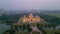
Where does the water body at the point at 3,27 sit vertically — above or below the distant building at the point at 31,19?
below

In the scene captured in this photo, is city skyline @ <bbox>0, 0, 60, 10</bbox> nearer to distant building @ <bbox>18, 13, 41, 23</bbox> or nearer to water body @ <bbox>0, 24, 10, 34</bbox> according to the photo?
distant building @ <bbox>18, 13, 41, 23</bbox>

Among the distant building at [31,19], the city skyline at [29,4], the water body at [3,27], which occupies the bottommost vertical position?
the water body at [3,27]

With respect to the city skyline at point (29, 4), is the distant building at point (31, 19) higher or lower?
lower

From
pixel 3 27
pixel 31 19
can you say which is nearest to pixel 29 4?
pixel 31 19

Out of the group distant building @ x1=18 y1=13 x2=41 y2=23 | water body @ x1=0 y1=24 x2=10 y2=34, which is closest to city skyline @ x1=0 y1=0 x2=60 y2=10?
distant building @ x1=18 y1=13 x2=41 y2=23

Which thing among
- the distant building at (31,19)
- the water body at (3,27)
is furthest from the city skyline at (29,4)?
the water body at (3,27)

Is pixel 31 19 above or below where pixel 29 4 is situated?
below

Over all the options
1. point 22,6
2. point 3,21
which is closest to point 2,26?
point 3,21

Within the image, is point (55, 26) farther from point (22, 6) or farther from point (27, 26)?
point (22, 6)

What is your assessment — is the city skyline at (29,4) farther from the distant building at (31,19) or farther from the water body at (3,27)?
the water body at (3,27)

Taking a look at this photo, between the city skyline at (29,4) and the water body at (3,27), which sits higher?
the city skyline at (29,4)

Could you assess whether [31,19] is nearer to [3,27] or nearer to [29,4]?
[29,4]
